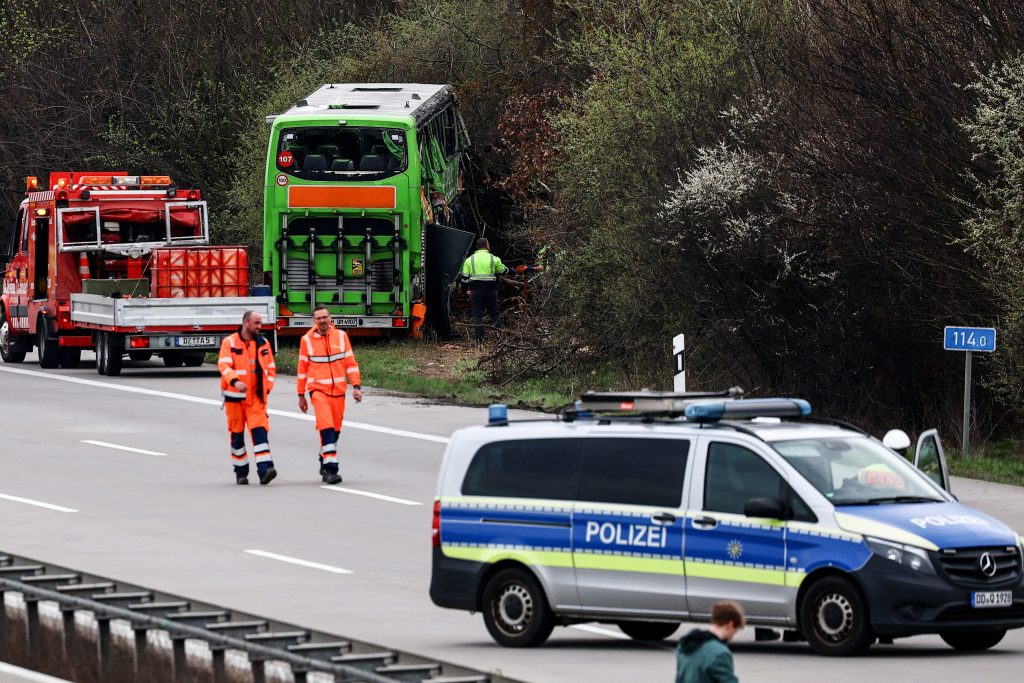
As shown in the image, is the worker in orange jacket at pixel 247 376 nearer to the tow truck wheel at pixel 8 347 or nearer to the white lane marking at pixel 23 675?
the white lane marking at pixel 23 675

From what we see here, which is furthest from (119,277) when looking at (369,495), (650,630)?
(650,630)

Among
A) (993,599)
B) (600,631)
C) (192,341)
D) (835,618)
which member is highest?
(192,341)

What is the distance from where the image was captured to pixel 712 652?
313 inches

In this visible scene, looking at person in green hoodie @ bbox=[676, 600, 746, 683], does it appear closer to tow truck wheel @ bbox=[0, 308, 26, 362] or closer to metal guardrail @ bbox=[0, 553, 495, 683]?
metal guardrail @ bbox=[0, 553, 495, 683]

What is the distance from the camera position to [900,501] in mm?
12625

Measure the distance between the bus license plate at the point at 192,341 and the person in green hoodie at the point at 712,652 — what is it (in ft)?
79.8

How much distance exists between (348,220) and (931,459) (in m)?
22.6

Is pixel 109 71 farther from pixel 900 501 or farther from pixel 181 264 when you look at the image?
pixel 900 501

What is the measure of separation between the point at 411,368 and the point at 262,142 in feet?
41.2

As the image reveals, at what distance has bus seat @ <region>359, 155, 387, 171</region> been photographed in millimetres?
36156

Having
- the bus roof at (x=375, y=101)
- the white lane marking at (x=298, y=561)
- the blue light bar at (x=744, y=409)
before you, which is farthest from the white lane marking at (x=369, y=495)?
the bus roof at (x=375, y=101)

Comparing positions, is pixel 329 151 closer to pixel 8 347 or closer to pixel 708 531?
pixel 8 347

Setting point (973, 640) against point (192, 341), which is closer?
point (973, 640)

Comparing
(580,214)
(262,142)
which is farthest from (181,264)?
(262,142)
